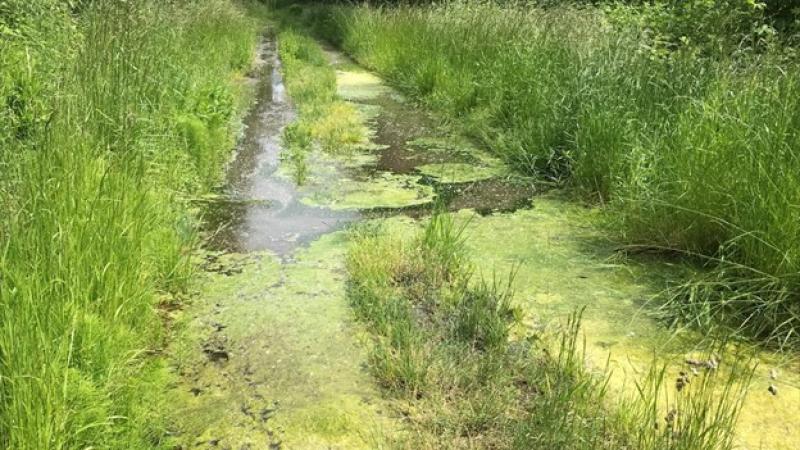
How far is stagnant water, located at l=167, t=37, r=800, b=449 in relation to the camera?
1.97 meters

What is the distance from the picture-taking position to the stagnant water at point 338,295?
1.97 metres

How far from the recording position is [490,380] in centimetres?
204

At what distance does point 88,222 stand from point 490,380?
1.39m

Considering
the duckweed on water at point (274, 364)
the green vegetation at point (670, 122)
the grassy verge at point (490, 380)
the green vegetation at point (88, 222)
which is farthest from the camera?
the green vegetation at point (670, 122)

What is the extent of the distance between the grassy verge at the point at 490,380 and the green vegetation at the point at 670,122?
1.84 ft

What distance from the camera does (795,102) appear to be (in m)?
2.65

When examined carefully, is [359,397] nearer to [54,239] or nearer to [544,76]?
[54,239]

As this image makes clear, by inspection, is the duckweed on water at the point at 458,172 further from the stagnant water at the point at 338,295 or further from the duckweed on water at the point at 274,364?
the duckweed on water at the point at 274,364

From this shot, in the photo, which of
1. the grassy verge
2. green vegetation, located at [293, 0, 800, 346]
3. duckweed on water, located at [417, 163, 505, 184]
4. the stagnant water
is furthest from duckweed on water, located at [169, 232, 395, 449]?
duckweed on water, located at [417, 163, 505, 184]

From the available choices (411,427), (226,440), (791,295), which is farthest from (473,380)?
(791,295)

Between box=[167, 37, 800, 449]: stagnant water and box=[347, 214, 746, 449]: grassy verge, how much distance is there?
92mm

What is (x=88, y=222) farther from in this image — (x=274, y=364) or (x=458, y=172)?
(x=458, y=172)

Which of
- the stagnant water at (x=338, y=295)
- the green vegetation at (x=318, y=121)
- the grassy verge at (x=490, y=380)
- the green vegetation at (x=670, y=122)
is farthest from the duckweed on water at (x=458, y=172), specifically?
the grassy verge at (x=490, y=380)

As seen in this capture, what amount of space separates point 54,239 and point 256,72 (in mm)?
8437
